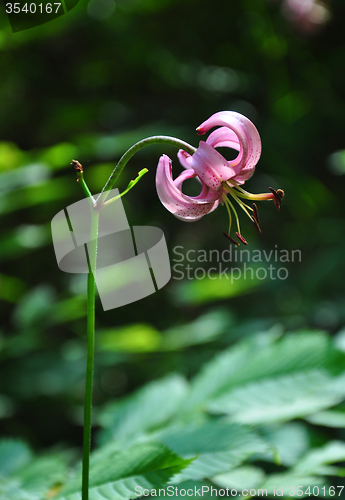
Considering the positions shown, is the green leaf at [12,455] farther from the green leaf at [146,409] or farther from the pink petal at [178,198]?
the pink petal at [178,198]

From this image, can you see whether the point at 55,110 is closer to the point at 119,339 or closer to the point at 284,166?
the point at 284,166

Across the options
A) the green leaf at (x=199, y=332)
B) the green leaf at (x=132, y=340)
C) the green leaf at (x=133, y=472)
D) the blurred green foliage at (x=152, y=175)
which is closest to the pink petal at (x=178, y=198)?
the green leaf at (x=133, y=472)

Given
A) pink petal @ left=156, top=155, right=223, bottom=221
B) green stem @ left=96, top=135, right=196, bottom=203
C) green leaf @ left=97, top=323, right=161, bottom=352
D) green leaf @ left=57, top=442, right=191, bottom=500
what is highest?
green leaf @ left=97, top=323, right=161, bottom=352

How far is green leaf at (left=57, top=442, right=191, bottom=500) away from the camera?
1.63ft

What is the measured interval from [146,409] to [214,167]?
54 cm

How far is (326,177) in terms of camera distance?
2.97 meters

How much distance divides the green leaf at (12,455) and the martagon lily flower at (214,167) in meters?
0.57

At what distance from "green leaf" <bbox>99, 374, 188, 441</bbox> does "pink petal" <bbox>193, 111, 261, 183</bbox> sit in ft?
1.60

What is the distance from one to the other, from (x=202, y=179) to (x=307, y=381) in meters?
0.41

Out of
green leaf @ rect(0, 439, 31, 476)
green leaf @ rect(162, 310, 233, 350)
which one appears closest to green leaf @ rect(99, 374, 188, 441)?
green leaf @ rect(0, 439, 31, 476)

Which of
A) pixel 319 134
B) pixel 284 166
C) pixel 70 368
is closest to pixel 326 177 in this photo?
pixel 319 134

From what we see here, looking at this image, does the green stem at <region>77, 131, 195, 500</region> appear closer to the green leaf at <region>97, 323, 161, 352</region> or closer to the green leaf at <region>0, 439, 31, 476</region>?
the green leaf at <region>0, 439, 31, 476</region>

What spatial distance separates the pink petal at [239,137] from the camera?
0.50m

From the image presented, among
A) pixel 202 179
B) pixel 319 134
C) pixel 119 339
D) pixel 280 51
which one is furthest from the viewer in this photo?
pixel 319 134
